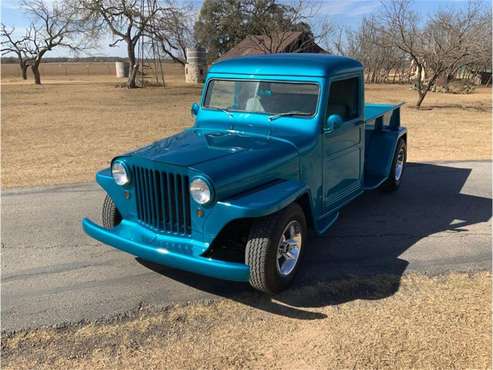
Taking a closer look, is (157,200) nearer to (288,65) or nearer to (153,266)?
(153,266)

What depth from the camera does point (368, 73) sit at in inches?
1411

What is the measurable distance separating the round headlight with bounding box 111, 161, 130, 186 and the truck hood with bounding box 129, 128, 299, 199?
0.14 m

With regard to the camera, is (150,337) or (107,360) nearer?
(107,360)

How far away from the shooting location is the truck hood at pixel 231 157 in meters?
3.10

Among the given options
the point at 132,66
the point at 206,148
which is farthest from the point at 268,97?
the point at 132,66

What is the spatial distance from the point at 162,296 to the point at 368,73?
116ft

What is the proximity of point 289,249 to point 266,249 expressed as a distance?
0.45 meters

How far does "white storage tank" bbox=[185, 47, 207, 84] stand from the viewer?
34750mm

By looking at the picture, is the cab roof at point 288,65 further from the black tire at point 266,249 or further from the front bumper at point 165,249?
the front bumper at point 165,249

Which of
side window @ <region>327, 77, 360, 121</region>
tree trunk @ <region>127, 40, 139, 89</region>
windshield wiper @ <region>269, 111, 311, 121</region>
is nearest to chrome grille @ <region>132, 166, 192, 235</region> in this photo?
windshield wiper @ <region>269, 111, 311, 121</region>

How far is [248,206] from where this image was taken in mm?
2943

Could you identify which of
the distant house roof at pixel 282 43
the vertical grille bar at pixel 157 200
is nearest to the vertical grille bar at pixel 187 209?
the vertical grille bar at pixel 157 200

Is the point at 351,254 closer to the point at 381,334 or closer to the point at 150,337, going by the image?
the point at 381,334

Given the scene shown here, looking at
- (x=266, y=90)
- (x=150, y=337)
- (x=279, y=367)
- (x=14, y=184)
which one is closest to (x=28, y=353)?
(x=150, y=337)
